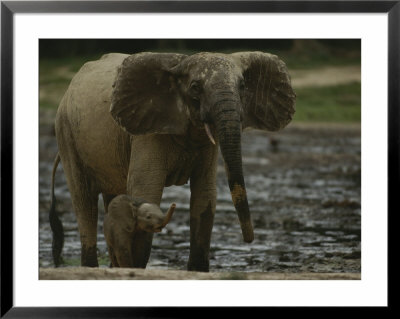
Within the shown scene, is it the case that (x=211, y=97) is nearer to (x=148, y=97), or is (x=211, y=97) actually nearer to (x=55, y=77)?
(x=148, y=97)

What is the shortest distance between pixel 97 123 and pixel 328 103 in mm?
4359

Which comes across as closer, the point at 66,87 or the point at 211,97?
the point at 211,97

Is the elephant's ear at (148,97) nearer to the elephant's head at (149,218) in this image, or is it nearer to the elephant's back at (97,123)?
the elephant's back at (97,123)

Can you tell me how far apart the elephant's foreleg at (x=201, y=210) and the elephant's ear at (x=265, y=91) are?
312 millimetres

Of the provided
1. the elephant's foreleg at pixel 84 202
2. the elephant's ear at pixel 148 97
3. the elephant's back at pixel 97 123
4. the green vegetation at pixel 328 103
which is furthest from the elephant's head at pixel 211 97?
the elephant's foreleg at pixel 84 202

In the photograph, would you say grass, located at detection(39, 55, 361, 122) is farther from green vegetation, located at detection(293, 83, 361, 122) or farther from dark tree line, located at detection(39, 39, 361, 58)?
dark tree line, located at detection(39, 39, 361, 58)

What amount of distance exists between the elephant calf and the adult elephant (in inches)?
3.2

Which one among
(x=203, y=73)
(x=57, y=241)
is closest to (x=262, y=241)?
(x=57, y=241)

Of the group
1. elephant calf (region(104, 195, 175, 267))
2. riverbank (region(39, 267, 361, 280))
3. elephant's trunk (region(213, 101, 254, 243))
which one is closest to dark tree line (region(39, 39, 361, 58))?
elephant's trunk (region(213, 101, 254, 243))

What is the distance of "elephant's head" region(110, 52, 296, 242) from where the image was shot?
5.40 m

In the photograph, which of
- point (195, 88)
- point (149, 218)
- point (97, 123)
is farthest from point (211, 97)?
point (97, 123)

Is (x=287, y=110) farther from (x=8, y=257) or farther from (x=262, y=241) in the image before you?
(x=262, y=241)

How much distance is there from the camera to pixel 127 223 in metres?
5.70

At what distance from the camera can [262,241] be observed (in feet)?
29.3
